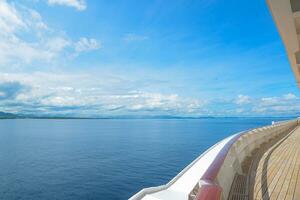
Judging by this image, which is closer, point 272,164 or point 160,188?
point 160,188

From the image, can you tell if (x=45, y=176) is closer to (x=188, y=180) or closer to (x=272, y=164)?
(x=272, y=164)

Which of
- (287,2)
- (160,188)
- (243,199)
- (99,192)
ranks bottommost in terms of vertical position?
(99,192)

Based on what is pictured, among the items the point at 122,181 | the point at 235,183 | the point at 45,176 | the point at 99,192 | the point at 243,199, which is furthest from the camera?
the point at 45,176

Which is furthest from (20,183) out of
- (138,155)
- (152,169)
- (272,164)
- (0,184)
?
(272,164)

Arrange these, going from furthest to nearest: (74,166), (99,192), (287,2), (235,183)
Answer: (74,166) → (99,192) → (235,183) → (287,2)

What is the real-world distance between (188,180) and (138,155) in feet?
133

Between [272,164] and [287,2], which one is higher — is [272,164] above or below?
below

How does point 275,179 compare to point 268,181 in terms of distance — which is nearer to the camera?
point 268,181

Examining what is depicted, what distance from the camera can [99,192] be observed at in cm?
2527

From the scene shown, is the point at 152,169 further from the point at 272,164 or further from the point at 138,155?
the point at 272,164

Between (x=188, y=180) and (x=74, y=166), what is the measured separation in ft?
116

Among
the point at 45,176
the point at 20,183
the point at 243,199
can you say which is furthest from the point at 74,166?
the point at 243,199

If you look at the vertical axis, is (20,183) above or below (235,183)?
below

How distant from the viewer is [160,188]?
364cm
